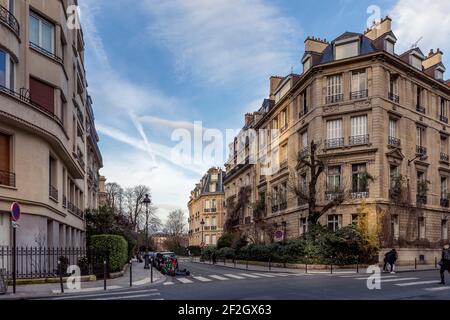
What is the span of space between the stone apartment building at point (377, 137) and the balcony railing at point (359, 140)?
0.07 meters

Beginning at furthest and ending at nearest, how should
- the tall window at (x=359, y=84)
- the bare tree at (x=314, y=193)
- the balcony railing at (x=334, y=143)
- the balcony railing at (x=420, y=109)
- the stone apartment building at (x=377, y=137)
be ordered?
1. the balcony railing at (x=420, y=109)
2. the balcony railing at (x=334, y=143)
3. the tall window at (x=359, y=84)
4. the stone apartment building at (x=377, y=137)
5. the bare tree at (x=314, y=193)

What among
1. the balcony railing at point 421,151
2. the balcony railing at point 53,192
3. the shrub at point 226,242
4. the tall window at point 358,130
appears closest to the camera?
the balcony railing at point 53,192

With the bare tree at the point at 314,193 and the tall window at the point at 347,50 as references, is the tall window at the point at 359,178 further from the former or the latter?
the tall window at the point at 347,50

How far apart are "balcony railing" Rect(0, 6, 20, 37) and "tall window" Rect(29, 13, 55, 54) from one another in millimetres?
1551

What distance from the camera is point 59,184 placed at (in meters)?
21.8

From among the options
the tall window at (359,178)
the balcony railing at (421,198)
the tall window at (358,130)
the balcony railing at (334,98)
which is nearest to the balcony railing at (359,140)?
the tall window at (358,130)

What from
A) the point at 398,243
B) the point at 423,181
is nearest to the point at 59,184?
the point at 398,243

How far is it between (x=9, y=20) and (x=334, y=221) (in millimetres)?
22617

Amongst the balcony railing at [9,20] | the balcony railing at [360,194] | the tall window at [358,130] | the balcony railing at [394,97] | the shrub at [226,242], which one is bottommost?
the shrub at [226,242]

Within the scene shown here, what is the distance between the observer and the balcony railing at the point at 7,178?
53.7 feet

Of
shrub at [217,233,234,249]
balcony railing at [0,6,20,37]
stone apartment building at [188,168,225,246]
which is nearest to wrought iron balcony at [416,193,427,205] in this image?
shrub at [217,233,234,249]
